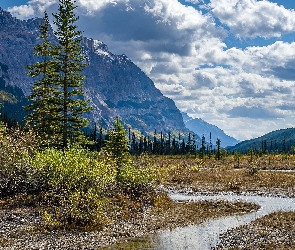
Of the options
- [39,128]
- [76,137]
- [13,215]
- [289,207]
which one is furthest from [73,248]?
[39,128]

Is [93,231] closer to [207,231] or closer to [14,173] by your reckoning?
[207,231]

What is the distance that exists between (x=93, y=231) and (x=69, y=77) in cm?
2831

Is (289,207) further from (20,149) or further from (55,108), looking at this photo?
(55,108)

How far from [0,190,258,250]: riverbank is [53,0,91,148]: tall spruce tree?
18.4 metres

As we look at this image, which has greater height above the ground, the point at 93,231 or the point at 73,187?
the point at 73,187

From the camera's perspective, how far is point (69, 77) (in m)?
48.1

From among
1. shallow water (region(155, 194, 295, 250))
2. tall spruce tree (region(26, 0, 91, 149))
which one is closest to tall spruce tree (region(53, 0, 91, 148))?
tall spruce tree (region(26, 0, 91, 149))

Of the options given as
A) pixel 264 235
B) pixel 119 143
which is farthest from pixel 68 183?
pixel 119 143

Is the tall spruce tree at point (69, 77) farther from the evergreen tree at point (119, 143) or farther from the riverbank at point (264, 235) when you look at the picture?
the riverbank at point (264, 235)

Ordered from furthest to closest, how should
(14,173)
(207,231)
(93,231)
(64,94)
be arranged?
Result: (64,94), (14,173), (207,231), (93,231)

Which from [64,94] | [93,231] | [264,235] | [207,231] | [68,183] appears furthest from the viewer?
[64,94]

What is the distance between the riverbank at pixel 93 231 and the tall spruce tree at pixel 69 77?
1839cm

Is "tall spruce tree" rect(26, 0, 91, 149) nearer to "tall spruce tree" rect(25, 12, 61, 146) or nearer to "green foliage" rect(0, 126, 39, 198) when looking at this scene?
"tall spruce tree" rect(25, 12, 61, 146)

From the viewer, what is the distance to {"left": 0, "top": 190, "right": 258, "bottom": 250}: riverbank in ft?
68.9
